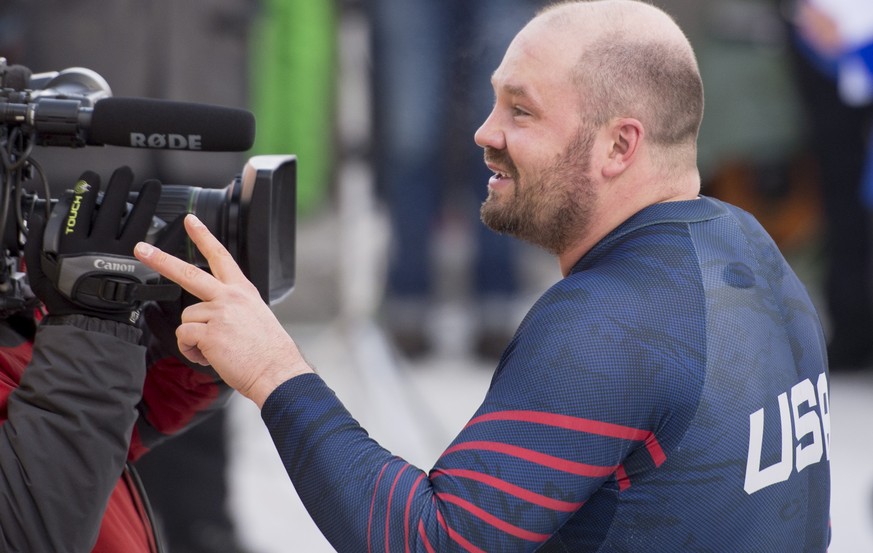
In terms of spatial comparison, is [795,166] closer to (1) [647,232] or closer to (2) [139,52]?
(2) [139,52]

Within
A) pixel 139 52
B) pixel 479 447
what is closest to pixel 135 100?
pixel 479 447

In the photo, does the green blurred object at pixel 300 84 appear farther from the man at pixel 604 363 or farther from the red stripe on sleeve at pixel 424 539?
the red stripe on sleeve at pixel 424 539

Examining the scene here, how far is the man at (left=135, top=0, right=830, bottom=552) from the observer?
1.07 m

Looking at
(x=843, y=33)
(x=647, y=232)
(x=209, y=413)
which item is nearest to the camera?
(x=647, y=232)

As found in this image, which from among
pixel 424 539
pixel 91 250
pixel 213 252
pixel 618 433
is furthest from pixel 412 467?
pixel 91 250

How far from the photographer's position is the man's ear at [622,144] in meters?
1.25

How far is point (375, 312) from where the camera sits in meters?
4.45

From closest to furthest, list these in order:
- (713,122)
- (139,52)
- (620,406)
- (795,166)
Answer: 1. (620,406)
2. (139,52)
3. (713,122)
4. (795,166)

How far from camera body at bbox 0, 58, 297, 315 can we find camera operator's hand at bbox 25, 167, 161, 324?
0.04 meters

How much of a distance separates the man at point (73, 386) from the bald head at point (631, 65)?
50cm

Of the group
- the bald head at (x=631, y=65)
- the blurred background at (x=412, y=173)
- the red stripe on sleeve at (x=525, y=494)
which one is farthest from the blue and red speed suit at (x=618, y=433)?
the blurred background at (x=412, y=173)

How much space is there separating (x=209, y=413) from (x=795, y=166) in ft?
12.0

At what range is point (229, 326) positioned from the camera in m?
1.14

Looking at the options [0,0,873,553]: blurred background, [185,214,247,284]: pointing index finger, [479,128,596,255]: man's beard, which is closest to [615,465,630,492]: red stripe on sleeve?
[479,128,596,255]: man's beard
